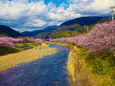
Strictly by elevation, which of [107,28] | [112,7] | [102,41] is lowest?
[102,41]

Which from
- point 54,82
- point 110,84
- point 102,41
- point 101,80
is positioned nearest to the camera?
point 110,84

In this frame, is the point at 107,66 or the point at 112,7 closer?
the point at 107,66

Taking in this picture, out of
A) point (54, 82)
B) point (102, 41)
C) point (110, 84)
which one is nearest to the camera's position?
point (110, 84)

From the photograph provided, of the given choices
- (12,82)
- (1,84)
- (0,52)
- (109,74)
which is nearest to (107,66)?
(109,74)

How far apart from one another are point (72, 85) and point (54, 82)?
158 inches

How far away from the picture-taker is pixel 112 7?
4391cm

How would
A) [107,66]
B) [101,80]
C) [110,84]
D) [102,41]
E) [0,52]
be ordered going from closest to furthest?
[110,84] < [101,80] < [107,66] < [102,41] < [0,52]

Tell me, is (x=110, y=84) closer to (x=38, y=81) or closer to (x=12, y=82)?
(x=38, y=81)

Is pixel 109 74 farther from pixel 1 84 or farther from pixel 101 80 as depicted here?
pixel 1 84

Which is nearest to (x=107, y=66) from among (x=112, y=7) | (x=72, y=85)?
(x=72, y=85)

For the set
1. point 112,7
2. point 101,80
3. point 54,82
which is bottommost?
point 54,82

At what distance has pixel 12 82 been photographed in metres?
22.3

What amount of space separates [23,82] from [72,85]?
390 inches

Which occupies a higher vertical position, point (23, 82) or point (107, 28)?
point (107, 28)
